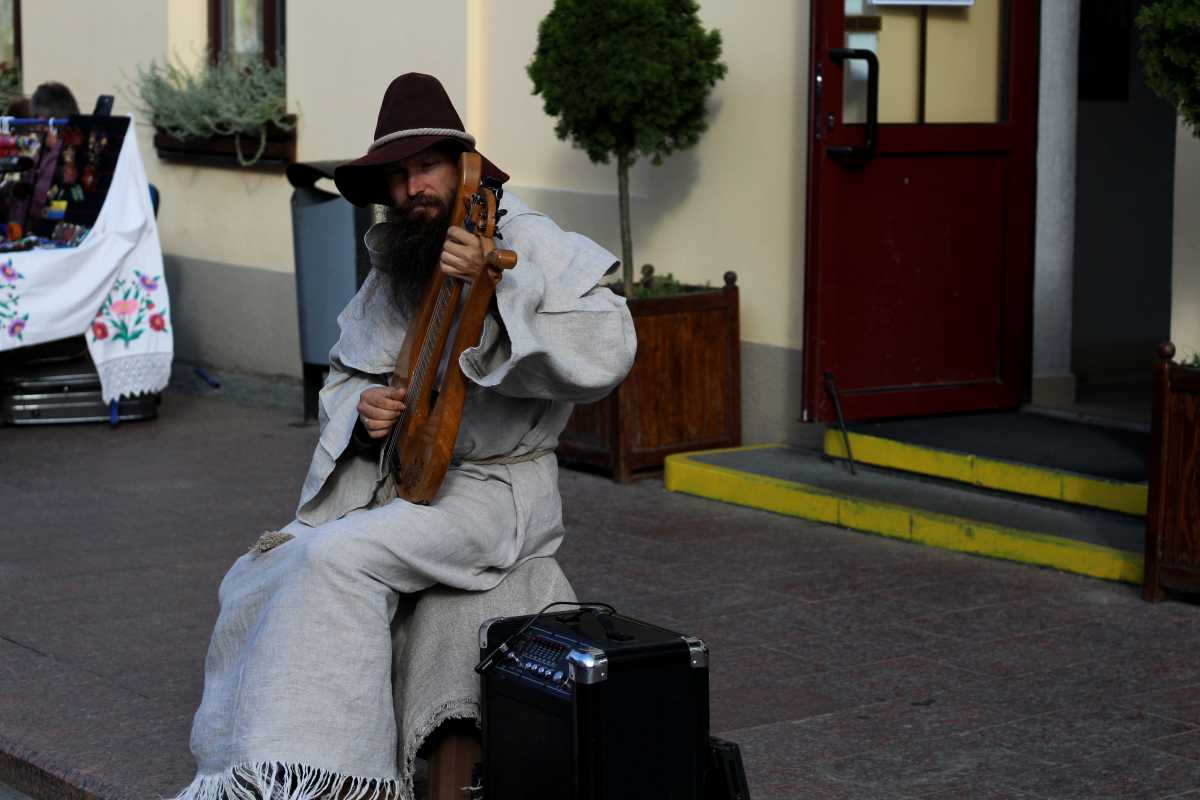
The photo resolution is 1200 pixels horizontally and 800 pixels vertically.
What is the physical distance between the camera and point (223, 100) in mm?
10844

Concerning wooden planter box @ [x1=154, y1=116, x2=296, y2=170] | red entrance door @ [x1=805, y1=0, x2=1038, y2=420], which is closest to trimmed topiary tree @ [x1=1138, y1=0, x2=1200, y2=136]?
red entrance door @ [x1=805, y1=0, x2=1038, y2=420]

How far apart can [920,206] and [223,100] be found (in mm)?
4984

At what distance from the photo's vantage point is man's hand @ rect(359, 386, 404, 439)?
385 centimetres

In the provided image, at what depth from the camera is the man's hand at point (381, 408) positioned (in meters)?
3.85

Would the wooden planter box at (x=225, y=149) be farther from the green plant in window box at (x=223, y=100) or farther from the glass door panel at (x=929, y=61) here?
the glass door panel at (x=929, y=61)

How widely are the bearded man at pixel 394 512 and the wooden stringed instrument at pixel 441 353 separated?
0.03 meters

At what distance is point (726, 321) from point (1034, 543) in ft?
6.64

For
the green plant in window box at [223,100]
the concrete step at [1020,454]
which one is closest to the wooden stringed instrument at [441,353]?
the concrete step at [1020,454]

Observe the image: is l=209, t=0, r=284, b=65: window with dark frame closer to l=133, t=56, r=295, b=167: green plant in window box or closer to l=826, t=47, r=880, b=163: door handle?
l=133, t=56, r=295, b=167: green plant in window box

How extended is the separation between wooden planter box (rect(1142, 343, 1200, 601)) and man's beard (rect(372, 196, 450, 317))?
2567mm

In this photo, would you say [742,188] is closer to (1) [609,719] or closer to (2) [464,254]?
(2) [464,254]

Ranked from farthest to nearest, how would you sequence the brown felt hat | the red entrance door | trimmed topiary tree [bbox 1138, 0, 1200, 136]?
1. the red entrance door
2. trimmed topiary tree [bbox 1138, 0, 1200, 136]
3. the brown felt hat

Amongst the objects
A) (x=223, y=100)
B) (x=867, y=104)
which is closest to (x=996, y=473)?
(x=867, y=104)

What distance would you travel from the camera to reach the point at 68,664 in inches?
208
